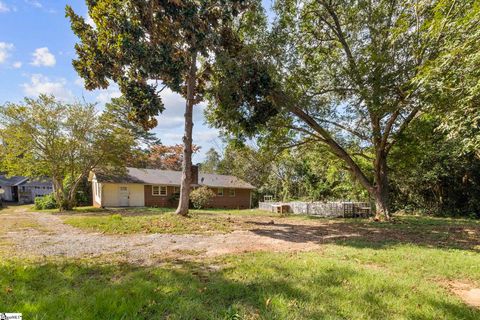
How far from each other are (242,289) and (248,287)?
0.40 feet

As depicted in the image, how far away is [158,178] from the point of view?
26375 mm

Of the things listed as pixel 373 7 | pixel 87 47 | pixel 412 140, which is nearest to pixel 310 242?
pixel 412 140

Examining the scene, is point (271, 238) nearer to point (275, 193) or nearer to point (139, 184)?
point (139, 184)

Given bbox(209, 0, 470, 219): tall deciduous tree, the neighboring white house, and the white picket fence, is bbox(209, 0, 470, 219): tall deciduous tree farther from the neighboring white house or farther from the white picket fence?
the neighboring white house

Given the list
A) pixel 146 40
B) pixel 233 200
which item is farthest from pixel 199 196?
pixel 146 40

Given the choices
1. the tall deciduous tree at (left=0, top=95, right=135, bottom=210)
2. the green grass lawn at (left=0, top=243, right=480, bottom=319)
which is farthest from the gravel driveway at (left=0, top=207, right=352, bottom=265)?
the tall deciduous tree at (left=0, top=95, right=135, bottom=210)

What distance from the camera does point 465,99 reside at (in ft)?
18.7

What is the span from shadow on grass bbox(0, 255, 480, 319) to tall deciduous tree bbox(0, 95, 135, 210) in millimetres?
16663

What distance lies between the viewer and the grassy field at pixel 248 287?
10.5 ft

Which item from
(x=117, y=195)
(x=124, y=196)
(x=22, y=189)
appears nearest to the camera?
(x=117, y=195)

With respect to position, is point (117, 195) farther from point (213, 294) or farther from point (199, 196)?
point (213, 294)

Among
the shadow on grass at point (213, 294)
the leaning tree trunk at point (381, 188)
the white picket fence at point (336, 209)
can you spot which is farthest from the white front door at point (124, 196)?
the shadow on grass at point (213, 294)

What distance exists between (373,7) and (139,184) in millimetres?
22099

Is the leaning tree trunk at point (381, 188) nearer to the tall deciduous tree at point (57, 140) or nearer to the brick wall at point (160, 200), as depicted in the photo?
the tall deciduous tree at point (57, 140)
